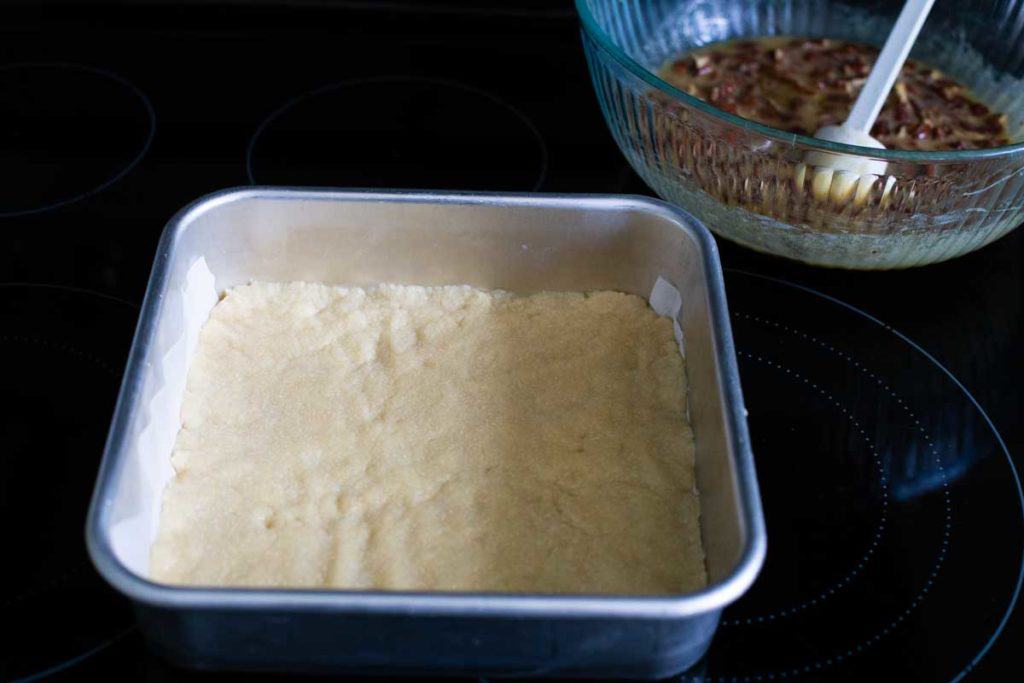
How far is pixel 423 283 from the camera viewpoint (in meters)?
0.96

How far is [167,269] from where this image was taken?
0.83 meters

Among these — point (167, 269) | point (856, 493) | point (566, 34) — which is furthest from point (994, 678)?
point (566, 34)

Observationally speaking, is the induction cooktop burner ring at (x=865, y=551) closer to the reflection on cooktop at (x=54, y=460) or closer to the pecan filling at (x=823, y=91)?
the pecan filling at (x=823, y=91)

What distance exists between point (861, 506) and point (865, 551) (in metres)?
0.05

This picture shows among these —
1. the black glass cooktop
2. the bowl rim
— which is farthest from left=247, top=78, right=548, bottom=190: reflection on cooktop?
the bowl rim

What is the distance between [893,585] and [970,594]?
6 centimetres

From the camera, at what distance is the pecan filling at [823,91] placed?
3.67 ft

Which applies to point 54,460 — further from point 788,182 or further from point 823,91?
point 823,91

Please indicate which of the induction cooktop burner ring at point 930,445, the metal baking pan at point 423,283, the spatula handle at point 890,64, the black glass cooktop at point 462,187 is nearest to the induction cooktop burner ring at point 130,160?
the black glass cooktop at point 462,187

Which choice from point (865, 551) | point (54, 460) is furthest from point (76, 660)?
point (865, 551)

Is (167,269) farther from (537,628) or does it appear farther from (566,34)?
(566,34)

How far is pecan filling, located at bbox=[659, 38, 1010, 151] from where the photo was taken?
1.12 m

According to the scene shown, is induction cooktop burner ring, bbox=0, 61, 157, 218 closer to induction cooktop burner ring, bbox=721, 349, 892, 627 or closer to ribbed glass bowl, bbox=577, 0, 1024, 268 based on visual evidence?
ribbed glass bowl, bbox=577, 0, 1024, 268

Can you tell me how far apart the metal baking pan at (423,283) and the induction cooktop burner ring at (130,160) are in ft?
0.89
